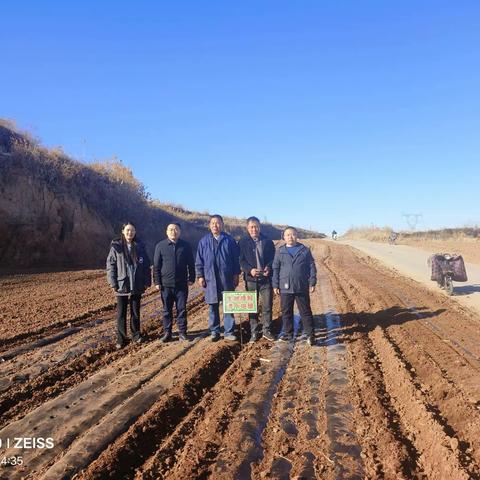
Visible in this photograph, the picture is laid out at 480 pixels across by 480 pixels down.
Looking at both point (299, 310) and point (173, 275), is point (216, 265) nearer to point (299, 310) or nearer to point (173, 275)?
point (173, 275)

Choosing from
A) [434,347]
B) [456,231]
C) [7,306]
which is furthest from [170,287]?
[456,231]

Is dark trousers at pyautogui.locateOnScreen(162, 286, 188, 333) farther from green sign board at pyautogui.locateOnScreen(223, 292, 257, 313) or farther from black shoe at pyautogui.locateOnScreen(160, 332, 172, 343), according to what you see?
green sign board at pyautogui.locateOnScreen(223, 292, 257, 313)

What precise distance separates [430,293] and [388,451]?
32.0ft

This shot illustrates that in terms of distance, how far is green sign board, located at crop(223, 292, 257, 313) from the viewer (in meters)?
6.93

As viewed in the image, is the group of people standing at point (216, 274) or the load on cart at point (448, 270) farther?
the load on cart at point (448, 270)

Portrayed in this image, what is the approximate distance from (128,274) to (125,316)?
648mm

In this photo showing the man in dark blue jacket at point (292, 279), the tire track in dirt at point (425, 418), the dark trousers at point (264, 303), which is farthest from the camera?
the dark trousers at point (264, 303)

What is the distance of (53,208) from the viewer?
1862cm

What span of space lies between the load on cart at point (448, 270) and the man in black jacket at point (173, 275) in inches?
318

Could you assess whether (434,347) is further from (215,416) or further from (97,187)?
(97,187)

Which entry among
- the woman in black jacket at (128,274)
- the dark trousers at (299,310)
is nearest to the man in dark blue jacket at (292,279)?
the dark trousers at (299,310)

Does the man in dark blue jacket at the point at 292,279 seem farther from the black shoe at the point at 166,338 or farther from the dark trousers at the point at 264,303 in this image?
the black shoe at the point at 166,338

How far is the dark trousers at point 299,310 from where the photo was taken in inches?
269

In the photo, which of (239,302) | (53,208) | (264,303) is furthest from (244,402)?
(53,208)
